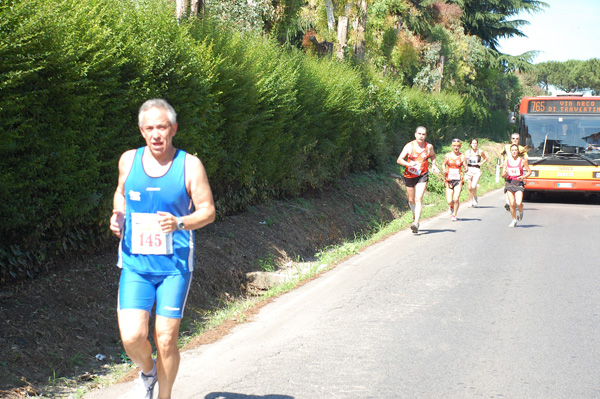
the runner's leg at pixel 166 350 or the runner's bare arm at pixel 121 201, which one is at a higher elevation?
the runner's bare arm at pixel 121 201

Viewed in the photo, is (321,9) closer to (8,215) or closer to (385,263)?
(385,263)

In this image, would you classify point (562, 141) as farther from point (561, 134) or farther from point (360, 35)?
point (360, 35)

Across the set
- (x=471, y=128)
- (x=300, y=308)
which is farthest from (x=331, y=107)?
(x=471, y=128)

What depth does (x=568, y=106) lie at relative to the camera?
21766mm

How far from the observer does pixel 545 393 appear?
5.05 meters

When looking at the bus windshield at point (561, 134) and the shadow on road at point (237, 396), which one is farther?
the bus windshield at point (561, 134)

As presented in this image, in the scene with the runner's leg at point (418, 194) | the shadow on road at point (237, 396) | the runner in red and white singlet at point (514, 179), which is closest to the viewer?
the shadow on road at point (237, 396)

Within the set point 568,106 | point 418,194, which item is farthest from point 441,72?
point 418,194

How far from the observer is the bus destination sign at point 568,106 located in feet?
70.8

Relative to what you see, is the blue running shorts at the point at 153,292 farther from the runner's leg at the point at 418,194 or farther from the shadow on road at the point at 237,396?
the runner's leg at the point at 418,194

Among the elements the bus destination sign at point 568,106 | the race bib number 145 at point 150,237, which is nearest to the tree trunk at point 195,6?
the race bib number 145 at point 150,237

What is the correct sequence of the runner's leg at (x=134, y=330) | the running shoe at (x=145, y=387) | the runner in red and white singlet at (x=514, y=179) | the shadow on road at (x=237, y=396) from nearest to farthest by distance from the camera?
the runner's leg at (x=134, y=330) → the running shoe at (x=145, y=387) → the shadow on road at (x=237, y=396) → the runner in red and white singlet at (x=514, y=179)

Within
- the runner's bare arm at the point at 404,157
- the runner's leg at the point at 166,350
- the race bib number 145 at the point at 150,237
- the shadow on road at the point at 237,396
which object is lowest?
the shadow on road at the point at 237,396

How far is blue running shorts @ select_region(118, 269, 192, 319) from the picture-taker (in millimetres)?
4172
